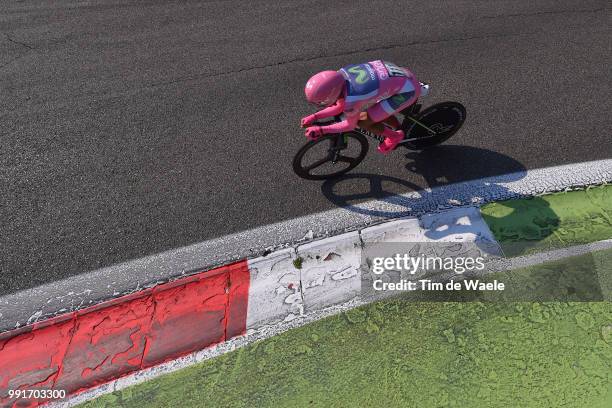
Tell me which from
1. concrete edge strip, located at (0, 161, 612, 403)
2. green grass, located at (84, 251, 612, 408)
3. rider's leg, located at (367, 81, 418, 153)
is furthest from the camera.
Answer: rider's leg, located at (367, 81, 418, 153)

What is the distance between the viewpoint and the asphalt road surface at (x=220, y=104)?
16.7 feet

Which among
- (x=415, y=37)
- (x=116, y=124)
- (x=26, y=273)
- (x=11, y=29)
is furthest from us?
(x=11, y=29)

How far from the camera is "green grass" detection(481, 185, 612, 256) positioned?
14.4ft

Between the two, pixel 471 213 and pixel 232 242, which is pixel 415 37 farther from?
pixel 232 242

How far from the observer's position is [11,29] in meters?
8.16

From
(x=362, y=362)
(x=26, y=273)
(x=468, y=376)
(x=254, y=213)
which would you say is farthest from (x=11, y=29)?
(x=468, y=376)

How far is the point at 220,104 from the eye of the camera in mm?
6398

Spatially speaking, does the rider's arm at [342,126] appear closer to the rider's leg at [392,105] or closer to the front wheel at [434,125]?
the rider's leg at [392,105]

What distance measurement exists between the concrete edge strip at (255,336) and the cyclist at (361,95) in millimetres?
1895

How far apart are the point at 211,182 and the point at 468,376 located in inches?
147

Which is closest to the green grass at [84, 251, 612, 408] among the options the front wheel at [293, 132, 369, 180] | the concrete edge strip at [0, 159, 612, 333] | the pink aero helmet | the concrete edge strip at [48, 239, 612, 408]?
the concrete edge strip at [48, 239, 612, 408]

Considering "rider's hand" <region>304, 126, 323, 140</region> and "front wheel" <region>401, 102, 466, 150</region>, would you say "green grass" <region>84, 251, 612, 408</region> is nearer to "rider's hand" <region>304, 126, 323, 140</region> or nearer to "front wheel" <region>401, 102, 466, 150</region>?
"rider's hand" <region>304, 126, 323, 140</region>

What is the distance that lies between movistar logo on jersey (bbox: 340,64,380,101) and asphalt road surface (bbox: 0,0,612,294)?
1327mm

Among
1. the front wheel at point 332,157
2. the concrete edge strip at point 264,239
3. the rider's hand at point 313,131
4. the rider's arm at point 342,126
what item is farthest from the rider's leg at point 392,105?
the concrete edge strip at point 264,239
